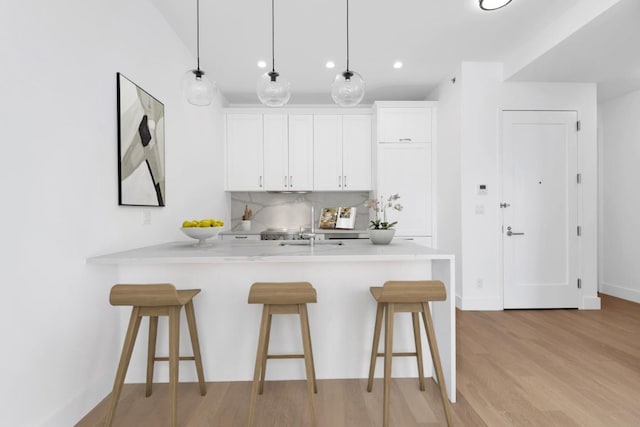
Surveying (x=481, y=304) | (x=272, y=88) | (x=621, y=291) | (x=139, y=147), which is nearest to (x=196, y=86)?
(x=272, y=88)

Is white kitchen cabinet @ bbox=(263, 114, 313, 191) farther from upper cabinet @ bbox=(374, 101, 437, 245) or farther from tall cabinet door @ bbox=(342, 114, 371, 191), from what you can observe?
upper cabinet @ bbox=(374, 101, 437, 245)

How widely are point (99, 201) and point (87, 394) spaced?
1.10m

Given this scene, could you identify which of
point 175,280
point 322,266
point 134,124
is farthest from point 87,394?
point 134,124

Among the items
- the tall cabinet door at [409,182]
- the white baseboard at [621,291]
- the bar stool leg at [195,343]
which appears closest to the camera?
the bar stool leg at [195,343]

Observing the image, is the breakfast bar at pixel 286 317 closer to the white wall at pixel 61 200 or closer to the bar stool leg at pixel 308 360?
the white wall at pixel 61 200

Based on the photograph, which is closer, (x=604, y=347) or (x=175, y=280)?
(x=175, y=280)

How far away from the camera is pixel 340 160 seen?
15.9 feet

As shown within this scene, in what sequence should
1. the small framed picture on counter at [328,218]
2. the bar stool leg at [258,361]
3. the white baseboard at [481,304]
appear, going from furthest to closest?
the small framed picture on counter at [328,218]
the white baseboard at [481,304]
the bar stool leg at [258,361]

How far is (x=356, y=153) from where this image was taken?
482 cm

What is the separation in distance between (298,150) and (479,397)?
142 inches

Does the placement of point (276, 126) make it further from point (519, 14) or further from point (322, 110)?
point (519, 14)

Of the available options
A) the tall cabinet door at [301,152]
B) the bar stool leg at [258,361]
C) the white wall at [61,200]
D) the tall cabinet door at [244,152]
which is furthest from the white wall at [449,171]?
the white wall at [61,200]

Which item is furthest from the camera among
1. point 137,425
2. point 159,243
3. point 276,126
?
point 276,126

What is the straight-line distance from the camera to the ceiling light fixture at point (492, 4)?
8.39ft
